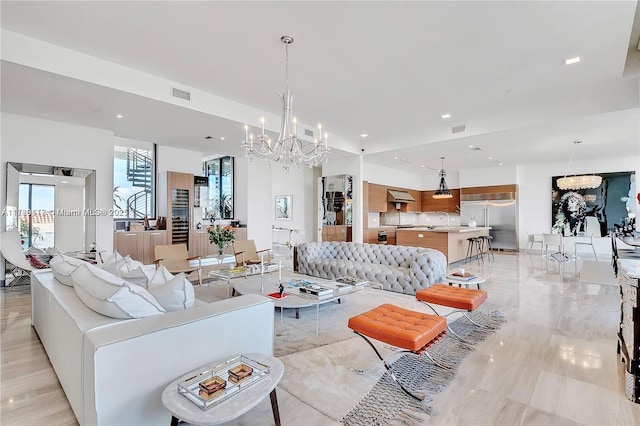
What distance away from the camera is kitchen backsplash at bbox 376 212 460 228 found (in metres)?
10.3

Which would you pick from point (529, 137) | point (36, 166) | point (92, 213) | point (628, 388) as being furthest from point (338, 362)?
point (529, 137)

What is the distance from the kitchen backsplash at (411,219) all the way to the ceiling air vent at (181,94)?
656 cm

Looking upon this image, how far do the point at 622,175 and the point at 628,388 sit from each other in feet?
32.9

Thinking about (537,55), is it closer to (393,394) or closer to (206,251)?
(393,394)

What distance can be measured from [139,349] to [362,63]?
160 inches

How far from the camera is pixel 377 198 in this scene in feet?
33.2

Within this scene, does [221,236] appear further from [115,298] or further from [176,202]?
[115,298]

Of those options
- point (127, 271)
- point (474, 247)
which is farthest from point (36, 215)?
point (474, 247)

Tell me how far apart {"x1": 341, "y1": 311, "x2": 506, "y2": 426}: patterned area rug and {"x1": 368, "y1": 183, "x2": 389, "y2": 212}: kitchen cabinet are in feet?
21.7

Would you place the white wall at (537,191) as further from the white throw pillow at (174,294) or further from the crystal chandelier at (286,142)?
the white throw pillow at (174,294)

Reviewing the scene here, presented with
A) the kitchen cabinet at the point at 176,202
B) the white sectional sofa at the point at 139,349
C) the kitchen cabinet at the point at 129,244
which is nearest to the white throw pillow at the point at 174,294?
the white sectional sofa at the point at 139,349

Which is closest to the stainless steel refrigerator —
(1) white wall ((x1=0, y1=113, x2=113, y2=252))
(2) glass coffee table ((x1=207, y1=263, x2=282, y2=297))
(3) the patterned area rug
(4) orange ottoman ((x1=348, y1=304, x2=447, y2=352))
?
(3) the patterned area rug

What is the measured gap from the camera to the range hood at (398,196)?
10648 millimetres

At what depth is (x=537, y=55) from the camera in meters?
3.94
